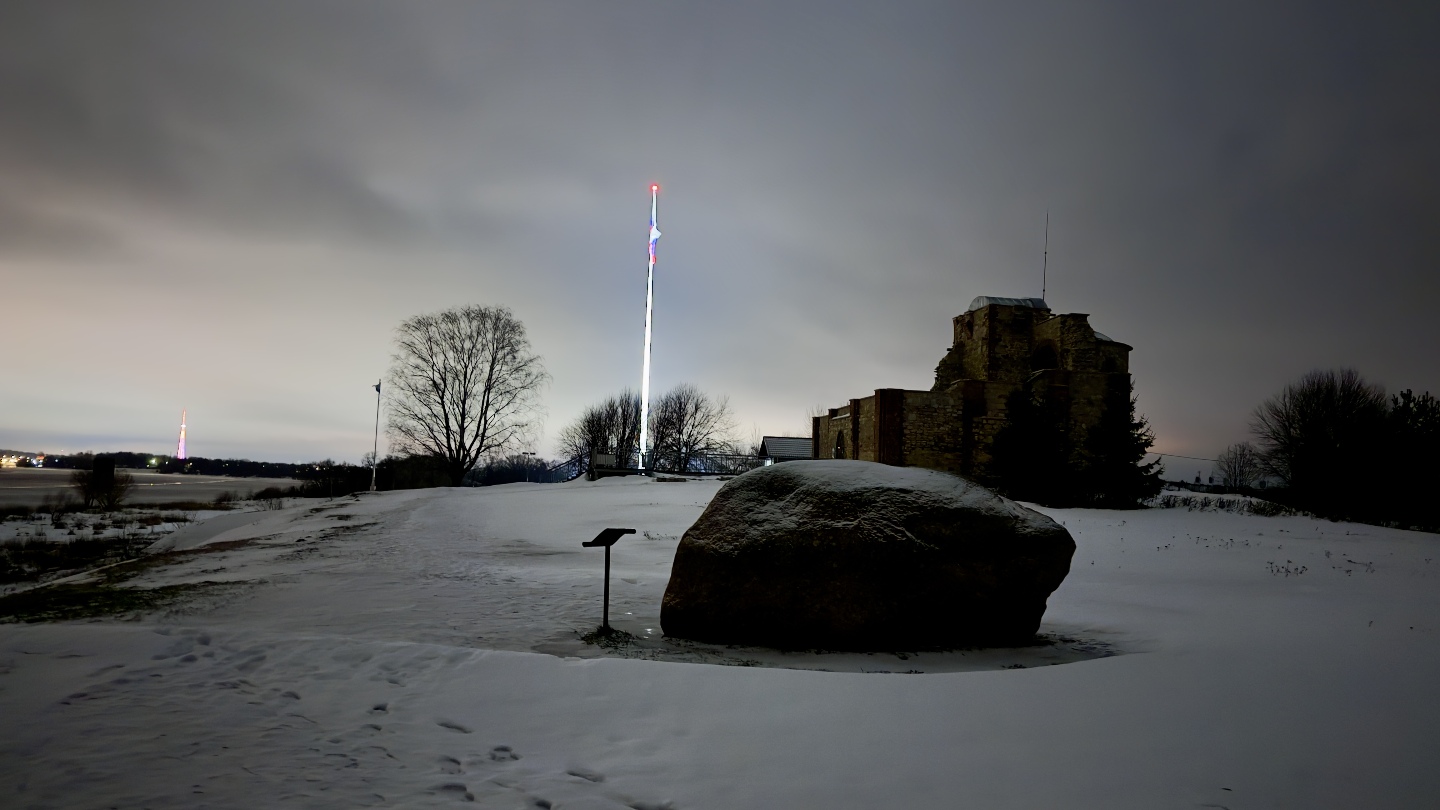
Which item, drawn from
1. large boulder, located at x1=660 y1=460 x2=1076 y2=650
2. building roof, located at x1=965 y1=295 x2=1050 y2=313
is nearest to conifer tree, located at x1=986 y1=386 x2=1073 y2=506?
building roof, located at x1=965 y1=295 x2=1050 y2=313

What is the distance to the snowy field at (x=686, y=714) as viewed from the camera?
3.12 metres

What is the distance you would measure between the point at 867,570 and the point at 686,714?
245cm

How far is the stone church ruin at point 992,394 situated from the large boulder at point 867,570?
19599 millimetres

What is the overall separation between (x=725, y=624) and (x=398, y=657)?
107 inches

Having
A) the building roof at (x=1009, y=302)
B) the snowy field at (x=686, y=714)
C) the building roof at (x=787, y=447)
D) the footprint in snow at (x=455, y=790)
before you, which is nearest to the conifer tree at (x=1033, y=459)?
the building roof at (x=1009, y=302)

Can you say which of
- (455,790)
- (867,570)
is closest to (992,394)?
(867,570)

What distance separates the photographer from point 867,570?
19.4ft

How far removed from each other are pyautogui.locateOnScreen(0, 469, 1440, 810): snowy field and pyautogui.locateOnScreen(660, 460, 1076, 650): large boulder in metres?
0.28

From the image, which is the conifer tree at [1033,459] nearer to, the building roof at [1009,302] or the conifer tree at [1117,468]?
the conifer tree at [1117,468]

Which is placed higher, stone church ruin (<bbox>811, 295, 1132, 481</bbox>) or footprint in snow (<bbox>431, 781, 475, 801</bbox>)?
stone church ruin (<bbox>811, 295, 1132, 481</bbox>)

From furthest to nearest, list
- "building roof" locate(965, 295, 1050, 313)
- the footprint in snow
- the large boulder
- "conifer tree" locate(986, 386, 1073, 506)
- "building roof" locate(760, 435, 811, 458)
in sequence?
1. "building roof" locate(760, 435, 811, 458)
2. "building roof" locate(965, 295, 1050, 313)
3. "conifer tree" locate(986, 386, 1073, 506)
4. the large boulder
5. the footprint in snow

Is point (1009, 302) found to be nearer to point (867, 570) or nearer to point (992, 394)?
point (992, 394)

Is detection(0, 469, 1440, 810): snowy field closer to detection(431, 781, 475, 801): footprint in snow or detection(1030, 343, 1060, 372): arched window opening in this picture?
detection(431, 781, 475, 801): footprint in snow

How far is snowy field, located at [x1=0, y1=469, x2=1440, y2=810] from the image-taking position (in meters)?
3.12
